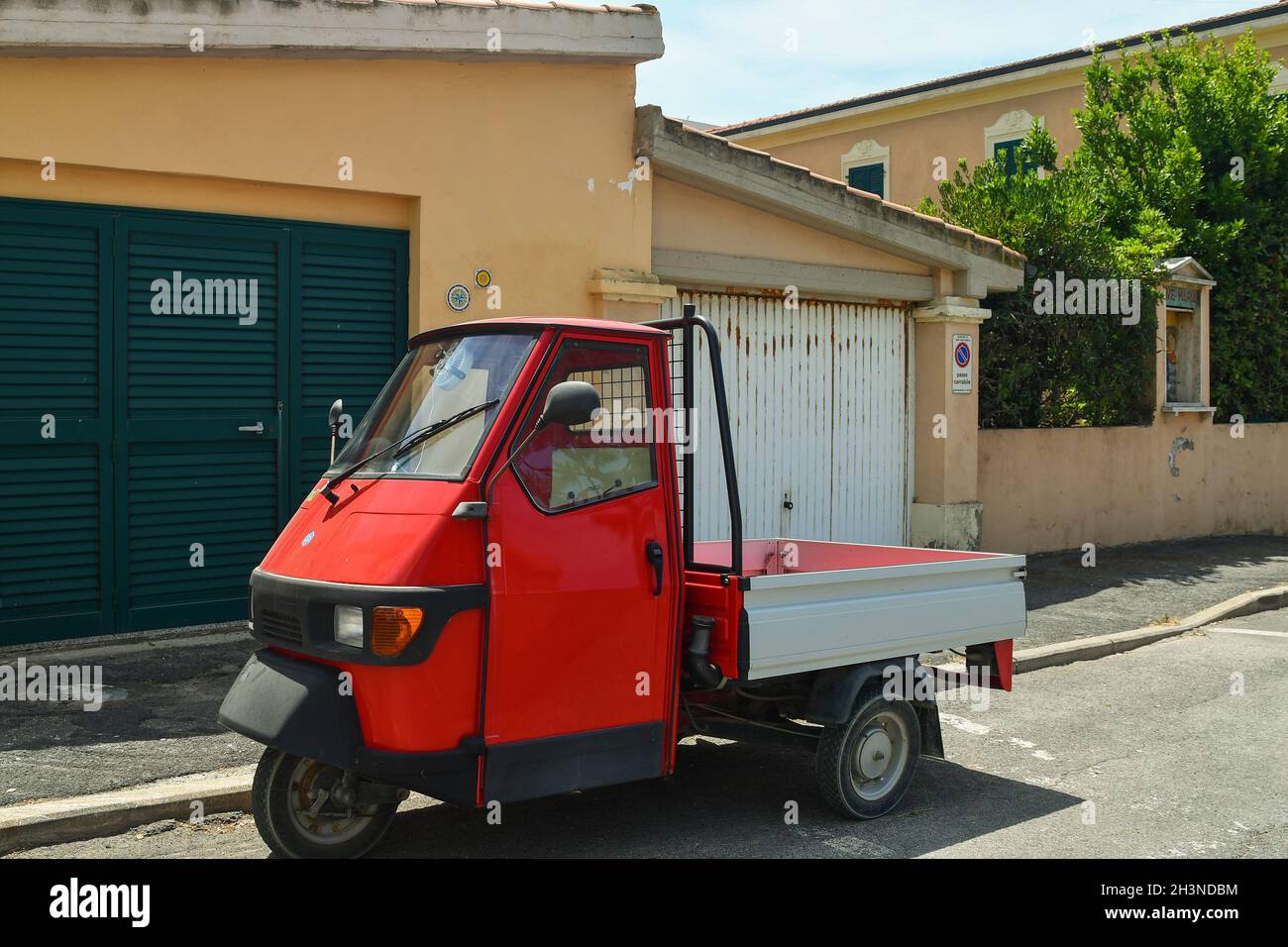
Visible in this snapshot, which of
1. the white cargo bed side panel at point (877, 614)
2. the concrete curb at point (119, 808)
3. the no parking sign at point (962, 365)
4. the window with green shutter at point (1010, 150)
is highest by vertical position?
the window with green shutter at point (1010, 150)

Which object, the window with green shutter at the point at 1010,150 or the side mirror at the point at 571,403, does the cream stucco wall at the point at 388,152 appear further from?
the window with green shutter at the point at 1010,150

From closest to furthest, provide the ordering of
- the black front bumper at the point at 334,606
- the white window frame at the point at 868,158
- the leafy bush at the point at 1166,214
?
the black front bumper at the point at 334,606 < the leafy bush at the point at 1166,214 < the white window frame at the point at 868,158

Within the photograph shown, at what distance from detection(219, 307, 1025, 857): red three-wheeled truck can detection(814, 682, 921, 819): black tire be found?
14mm

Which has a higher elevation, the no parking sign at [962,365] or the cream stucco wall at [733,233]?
the cream stucco wall at [733,233]

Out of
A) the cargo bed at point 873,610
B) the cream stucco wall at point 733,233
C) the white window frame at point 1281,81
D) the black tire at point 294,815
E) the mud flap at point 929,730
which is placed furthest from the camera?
the white window frame at point 1281,81

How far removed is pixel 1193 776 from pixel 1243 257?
13565 mm

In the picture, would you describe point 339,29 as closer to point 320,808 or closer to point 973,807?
point 320,808

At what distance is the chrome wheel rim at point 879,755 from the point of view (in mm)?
5723

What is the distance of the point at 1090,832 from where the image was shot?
5.52 m

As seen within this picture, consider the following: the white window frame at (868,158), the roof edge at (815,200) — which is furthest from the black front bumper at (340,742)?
the white window frame at (868,158)

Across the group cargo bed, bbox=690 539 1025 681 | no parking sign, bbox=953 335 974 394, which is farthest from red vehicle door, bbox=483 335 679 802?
no parking sign, bbox=953 335 974 394

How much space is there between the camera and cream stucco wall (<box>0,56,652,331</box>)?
787 centimetres

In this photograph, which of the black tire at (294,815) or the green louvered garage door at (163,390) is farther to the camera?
the green louvered garage door at (163,390)

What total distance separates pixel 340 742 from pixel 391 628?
0.44 metres
